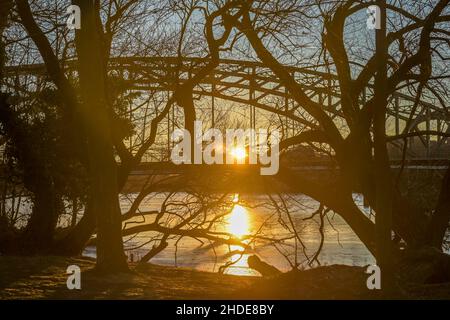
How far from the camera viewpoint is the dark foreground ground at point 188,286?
9.02 m

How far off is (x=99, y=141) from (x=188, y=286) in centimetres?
233

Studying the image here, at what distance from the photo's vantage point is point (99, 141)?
1105 centimetres

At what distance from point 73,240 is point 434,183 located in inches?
364

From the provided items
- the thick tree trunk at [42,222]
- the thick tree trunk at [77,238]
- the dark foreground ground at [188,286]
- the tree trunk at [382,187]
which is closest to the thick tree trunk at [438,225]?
the dark foreground ground at [188,286]

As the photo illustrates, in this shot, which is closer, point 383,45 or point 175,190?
point 383,45

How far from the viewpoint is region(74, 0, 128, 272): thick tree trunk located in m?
11.0

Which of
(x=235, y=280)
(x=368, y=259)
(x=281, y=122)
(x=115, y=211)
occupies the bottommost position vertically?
(x=368, y=259)

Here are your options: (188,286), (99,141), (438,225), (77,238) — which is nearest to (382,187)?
(188,286)

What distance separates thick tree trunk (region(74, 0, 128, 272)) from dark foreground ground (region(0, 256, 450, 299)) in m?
0.47

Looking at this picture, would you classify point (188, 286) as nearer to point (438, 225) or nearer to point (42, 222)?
point (438, 225)

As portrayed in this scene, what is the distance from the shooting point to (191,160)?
17.3m

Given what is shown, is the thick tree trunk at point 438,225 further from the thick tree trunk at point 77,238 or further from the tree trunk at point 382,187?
the thick tree trunk at point 77,238
